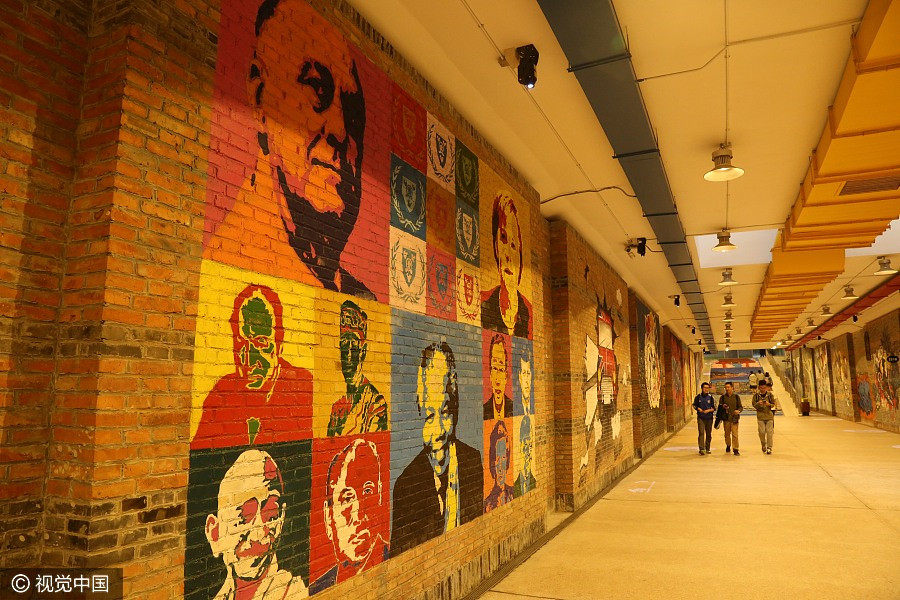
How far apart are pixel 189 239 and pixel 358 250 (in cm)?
132

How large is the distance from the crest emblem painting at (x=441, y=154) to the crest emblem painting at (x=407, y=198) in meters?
0.26

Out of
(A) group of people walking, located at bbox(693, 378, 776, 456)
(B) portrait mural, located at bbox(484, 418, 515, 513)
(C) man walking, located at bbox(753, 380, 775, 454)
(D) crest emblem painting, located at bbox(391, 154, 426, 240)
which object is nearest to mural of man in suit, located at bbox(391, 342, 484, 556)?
(B) portrait mural, located at bbox(484, 418, 515, 513)

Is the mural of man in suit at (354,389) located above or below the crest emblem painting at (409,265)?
below

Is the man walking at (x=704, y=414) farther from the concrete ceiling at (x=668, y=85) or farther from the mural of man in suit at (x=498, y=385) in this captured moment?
the mural of man in suit at (x=498, y=385)

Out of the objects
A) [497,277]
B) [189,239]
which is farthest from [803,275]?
[189,239]

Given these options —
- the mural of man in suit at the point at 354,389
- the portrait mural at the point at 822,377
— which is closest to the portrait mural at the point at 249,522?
the mural of man in suit at the point at 354,389

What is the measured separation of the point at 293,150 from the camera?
10.8ft

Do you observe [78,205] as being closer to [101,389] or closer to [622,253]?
[101,389]

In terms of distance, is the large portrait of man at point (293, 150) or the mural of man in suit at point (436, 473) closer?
the large portrait of man at point (293, 150)

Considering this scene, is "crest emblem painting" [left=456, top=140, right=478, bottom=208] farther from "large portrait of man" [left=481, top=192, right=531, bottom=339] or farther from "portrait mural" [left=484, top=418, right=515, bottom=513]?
"portrait mural" [left=484, top=418, right=515, bottom=513]

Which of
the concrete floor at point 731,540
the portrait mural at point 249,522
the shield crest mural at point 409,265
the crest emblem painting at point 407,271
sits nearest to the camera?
the portrait mural at point 249,522

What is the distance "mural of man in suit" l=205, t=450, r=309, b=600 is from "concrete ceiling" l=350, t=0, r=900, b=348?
3088 mm

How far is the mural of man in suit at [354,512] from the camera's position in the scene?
3.39 meters

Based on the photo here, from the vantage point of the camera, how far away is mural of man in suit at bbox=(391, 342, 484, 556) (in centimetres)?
414
